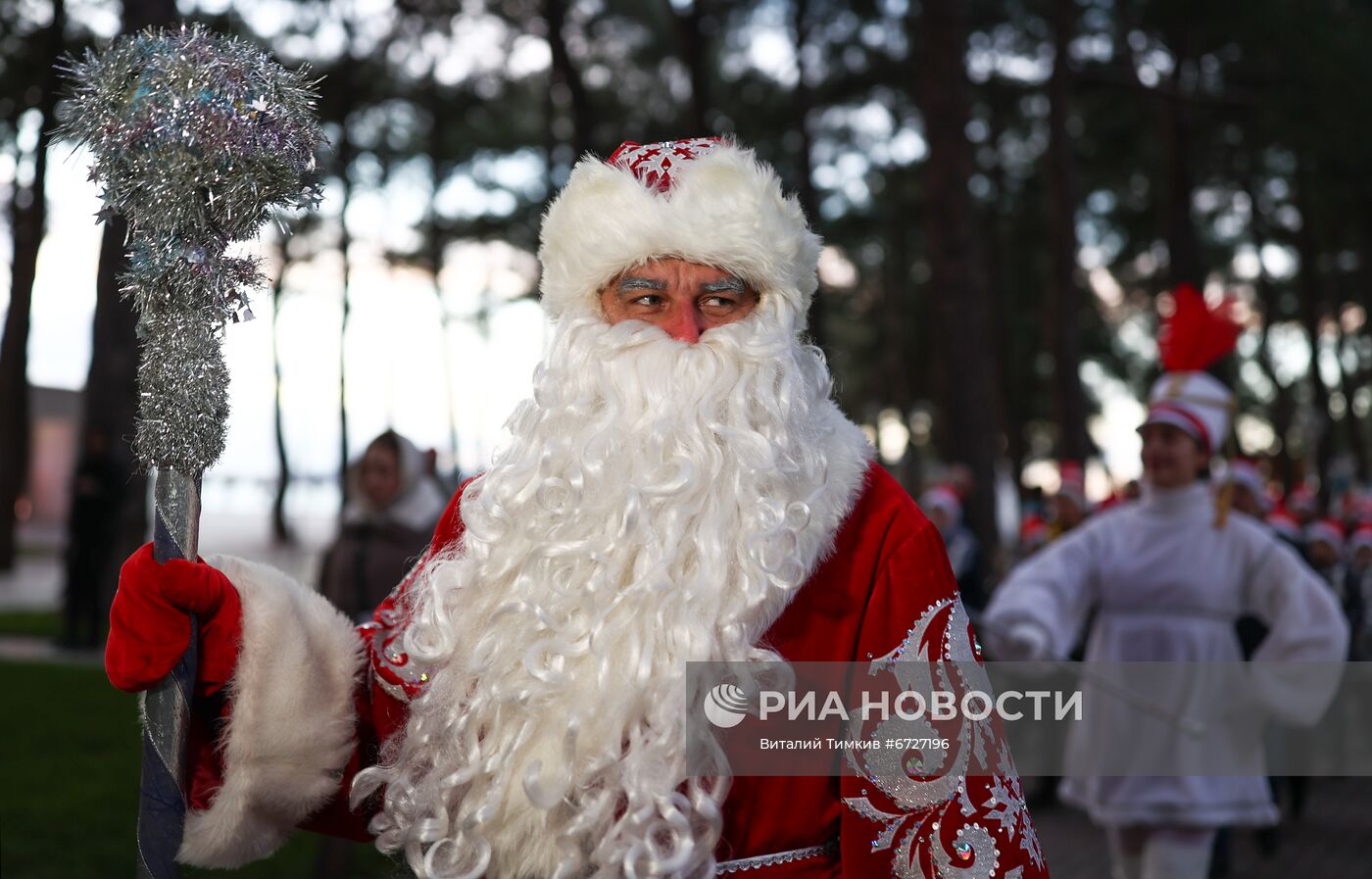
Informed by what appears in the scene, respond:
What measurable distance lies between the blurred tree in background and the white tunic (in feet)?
17.9

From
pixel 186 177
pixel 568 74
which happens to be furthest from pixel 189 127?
pixel 568 74

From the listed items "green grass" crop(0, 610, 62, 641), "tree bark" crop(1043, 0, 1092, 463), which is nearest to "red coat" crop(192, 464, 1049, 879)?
"green grass" crop(0, 610, 62, 641)

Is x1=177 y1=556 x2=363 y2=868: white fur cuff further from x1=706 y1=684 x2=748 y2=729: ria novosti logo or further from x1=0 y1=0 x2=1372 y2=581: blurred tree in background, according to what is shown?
x1=0 y1=0 x2=1372 y2=581: blurred tree in background

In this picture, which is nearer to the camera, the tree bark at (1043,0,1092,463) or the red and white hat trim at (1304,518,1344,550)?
the red and white hat trim at (1304,518,1344,550)

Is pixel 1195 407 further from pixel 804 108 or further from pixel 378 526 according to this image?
pixel 804 108

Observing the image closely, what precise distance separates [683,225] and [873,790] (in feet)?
3.79

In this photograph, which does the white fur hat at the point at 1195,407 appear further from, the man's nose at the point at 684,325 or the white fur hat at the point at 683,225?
the man's nose at the point at 684,325

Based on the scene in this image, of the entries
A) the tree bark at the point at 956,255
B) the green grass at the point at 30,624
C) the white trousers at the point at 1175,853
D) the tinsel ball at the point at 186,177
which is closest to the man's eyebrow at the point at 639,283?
the tinsel ball at the point at 186,177

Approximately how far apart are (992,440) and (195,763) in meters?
10.9

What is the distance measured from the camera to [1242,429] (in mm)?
52750

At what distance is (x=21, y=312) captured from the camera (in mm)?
20250

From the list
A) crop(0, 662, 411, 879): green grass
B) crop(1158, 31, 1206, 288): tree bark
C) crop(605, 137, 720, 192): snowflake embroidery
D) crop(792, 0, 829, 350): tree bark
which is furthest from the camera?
crop(1158, 31, 1206, 288): tree bark

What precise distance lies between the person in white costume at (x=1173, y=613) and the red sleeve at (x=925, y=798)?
277 cm

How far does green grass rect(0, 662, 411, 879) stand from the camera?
5875mm
